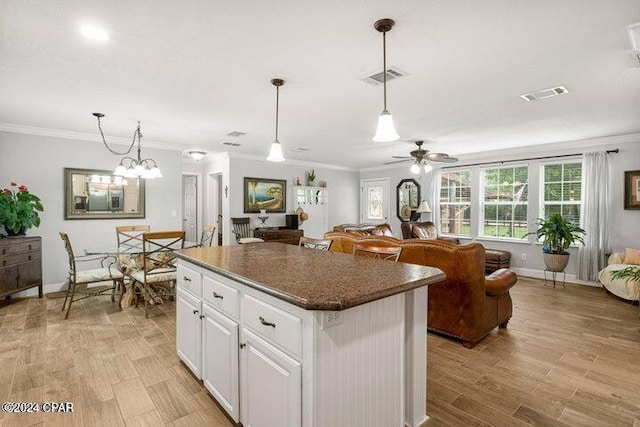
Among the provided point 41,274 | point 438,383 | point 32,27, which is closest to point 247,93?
point 32,27

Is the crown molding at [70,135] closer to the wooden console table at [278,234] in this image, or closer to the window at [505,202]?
the wooden console table at [278,234]

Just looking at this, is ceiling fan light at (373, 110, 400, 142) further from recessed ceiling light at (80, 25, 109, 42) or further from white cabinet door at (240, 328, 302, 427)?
recessed ceiling light at (80, 25, 109, 42)

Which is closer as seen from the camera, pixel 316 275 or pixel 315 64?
pixel 316 275

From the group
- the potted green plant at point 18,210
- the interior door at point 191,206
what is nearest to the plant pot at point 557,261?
the interior door at point 191,206

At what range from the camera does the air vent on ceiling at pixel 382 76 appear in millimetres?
2737

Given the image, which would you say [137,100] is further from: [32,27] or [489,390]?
[489,390]

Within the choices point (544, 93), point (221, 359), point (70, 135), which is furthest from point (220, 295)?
point (70, 135)

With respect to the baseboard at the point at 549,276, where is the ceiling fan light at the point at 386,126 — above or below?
above

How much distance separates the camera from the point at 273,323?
1490 mm

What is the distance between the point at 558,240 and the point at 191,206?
26.7ft

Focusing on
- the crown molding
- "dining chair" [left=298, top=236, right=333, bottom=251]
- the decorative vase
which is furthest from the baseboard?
the decorative vase

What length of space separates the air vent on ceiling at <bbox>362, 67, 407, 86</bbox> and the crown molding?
4321 millimetres

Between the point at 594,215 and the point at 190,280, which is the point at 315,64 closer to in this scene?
the point at 190,280

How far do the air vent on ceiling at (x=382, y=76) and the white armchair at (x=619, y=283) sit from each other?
13.8ft
